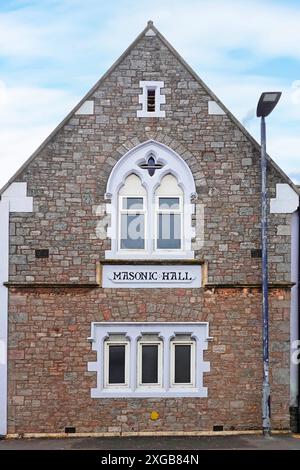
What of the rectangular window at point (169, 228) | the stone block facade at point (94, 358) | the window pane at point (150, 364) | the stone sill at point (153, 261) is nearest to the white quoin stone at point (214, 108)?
the rectangular window at point (169, 228)

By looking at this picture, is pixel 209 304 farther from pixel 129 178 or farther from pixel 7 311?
pixel 7 311

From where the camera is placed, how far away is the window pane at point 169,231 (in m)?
14.9

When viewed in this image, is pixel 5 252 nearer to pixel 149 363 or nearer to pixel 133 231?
pixel 133 231

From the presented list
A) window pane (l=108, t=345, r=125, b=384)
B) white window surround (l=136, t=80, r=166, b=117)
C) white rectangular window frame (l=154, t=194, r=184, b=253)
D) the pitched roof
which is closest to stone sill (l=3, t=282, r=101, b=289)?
window pane (l=108, t=345, r=125, b=384)

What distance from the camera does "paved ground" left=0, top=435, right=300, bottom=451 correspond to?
1328 cm

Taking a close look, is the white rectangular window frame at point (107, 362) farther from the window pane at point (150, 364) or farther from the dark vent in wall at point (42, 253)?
the dark vent in wall at point (42, 253)

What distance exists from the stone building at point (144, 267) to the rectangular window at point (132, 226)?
0.03 meters

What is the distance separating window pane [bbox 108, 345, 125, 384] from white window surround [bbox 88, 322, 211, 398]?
193 millimetres

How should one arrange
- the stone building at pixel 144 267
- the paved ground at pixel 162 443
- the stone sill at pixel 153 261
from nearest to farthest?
the paved ground at pixel 162 443, the stone building at pixel 144 267, the stone sill at pixel 153 261

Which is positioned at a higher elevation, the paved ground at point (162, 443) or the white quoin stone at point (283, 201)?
the white quoin stone at point (283, 201)

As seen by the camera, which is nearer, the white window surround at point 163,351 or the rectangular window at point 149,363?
the white window surround at point 163,351

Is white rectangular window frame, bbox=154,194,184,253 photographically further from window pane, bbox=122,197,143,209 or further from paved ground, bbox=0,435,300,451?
paved ground, bbox=0,435,300,451

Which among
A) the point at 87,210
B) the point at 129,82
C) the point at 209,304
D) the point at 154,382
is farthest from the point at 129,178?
the point at 154,382

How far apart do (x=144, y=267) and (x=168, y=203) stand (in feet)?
5.49
